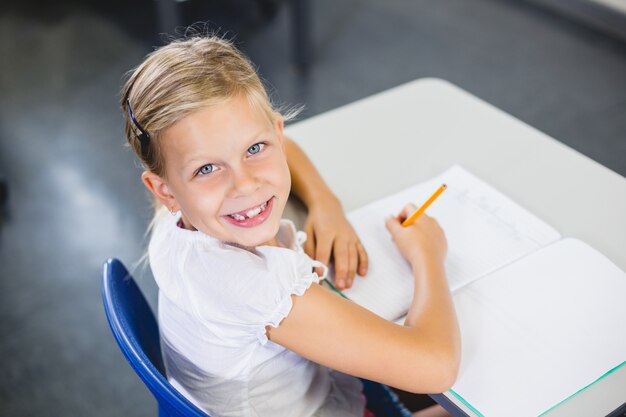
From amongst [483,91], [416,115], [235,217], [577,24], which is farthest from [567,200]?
[577,24]

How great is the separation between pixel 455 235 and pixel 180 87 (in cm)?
53

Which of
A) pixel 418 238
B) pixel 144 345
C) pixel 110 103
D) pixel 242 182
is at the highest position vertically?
pixel 242 182

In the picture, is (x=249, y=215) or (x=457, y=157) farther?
(x=457, y=157)

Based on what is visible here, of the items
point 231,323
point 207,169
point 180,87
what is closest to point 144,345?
point 231,323

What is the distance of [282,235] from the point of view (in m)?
1.14

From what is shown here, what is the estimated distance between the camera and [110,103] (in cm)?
311

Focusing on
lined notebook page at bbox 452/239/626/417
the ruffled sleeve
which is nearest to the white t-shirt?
the ruffled sleeve

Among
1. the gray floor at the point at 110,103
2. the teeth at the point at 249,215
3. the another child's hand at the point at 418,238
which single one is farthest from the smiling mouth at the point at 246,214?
the gray floor at the point at 110,103

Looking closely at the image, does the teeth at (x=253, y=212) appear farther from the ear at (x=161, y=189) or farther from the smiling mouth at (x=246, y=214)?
the ear at (x=161, y=189)

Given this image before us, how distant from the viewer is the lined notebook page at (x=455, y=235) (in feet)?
3.40

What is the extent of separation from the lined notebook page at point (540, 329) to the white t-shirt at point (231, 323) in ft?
0.85

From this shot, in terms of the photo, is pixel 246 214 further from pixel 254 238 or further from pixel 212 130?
pixel 212 130

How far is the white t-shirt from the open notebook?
162 mm

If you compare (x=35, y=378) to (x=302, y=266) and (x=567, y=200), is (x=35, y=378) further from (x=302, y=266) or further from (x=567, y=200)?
(x=567, y=200)
